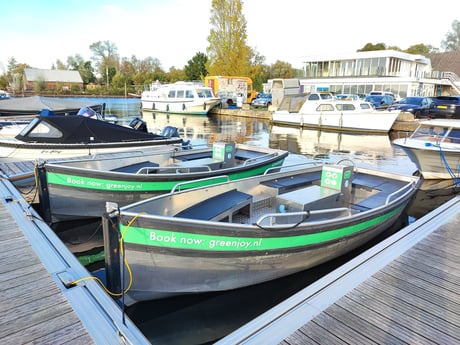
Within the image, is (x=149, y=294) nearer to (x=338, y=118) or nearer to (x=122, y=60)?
(x=338, y=118)

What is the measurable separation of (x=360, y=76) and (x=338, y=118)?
20.1 m

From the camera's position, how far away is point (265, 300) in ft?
16.8

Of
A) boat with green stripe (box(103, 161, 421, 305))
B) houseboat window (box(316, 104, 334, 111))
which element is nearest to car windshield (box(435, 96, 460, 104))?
houseboat window (box(316, 104, 334, 111))

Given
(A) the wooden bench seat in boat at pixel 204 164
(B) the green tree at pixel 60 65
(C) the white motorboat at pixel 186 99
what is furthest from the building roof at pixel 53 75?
(A) the wooden bench seat in boat at pixel 204 164

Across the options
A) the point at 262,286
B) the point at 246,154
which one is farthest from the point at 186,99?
the point at 262,286

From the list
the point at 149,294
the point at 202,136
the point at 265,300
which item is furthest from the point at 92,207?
the point at 202,136

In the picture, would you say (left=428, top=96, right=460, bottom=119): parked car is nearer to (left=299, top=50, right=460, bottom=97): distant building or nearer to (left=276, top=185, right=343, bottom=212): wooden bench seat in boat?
(left=299, top=50, right=460, bottom=97): distant building

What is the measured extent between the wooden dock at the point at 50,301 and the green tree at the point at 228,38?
45489mm

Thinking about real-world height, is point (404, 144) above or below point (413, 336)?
above

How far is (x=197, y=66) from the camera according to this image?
59719 millimetres

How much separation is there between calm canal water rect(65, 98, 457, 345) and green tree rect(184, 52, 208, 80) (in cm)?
3928

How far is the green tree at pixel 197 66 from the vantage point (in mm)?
59688

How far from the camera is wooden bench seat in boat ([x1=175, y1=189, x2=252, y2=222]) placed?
5.31 m

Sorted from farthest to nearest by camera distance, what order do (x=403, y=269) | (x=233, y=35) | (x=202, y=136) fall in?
(x=233, y=35) < (x=202, y=136) < (x=403, y=269)
